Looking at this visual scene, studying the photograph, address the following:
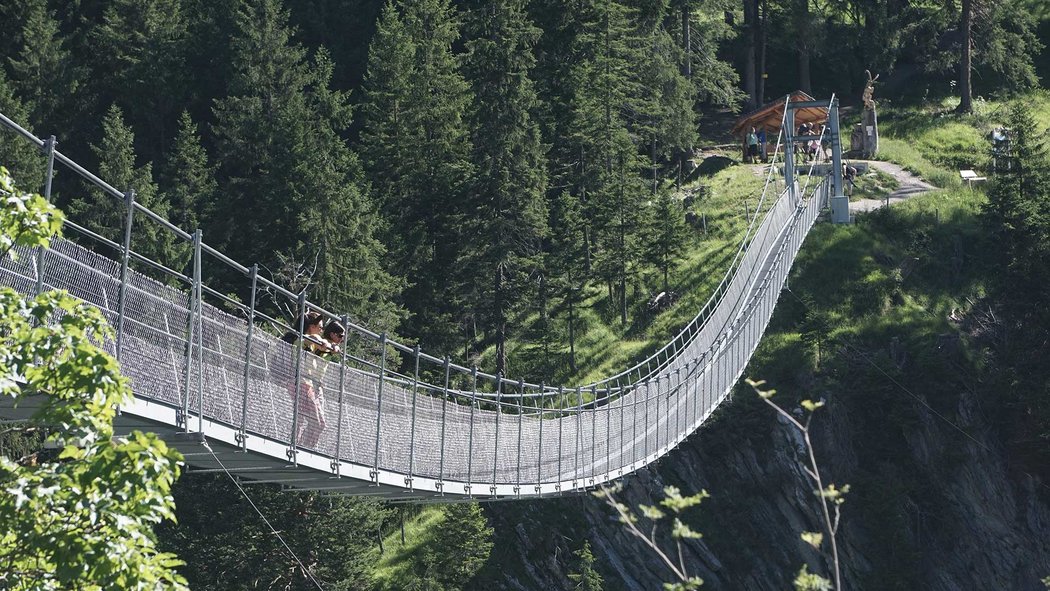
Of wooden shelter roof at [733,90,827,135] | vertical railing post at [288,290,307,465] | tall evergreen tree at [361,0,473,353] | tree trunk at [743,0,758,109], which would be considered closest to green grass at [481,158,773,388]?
tall evergreen tree at [361,0,473,353]

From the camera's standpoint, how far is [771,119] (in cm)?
4278

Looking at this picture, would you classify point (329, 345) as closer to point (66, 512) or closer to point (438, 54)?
point (66, 512)

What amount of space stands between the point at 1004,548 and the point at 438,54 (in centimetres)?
1992

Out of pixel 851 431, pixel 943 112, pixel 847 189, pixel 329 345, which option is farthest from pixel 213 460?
pixel 943 112

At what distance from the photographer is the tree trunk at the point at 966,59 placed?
4584cm

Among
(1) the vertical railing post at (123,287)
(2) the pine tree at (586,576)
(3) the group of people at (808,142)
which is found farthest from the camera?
(3) the group of people at (808,142)

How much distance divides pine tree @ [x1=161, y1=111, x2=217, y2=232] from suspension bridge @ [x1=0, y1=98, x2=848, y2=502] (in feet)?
60.0

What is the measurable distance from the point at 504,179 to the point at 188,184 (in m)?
9.31

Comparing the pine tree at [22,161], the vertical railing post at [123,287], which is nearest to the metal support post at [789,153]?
the pine tree at [22,161]

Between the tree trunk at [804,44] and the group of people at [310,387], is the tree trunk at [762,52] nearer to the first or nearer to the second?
the tree trunk at [804,44]

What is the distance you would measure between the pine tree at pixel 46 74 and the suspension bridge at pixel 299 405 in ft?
90.9

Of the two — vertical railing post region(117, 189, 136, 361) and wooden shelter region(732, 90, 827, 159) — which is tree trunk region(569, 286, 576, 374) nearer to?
wooden shelter region(732, 90, 827, 159)

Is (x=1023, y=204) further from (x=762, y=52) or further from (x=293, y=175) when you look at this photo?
(x=293, y=175)

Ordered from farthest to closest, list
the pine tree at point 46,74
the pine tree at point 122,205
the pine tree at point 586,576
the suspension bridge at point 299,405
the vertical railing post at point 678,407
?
the pine tree at point 46,74
the pine tree at point 122,205
the pine tree at point 586,576
the vertical railing post at point 678,407
the suspension bridge at point 299,405
